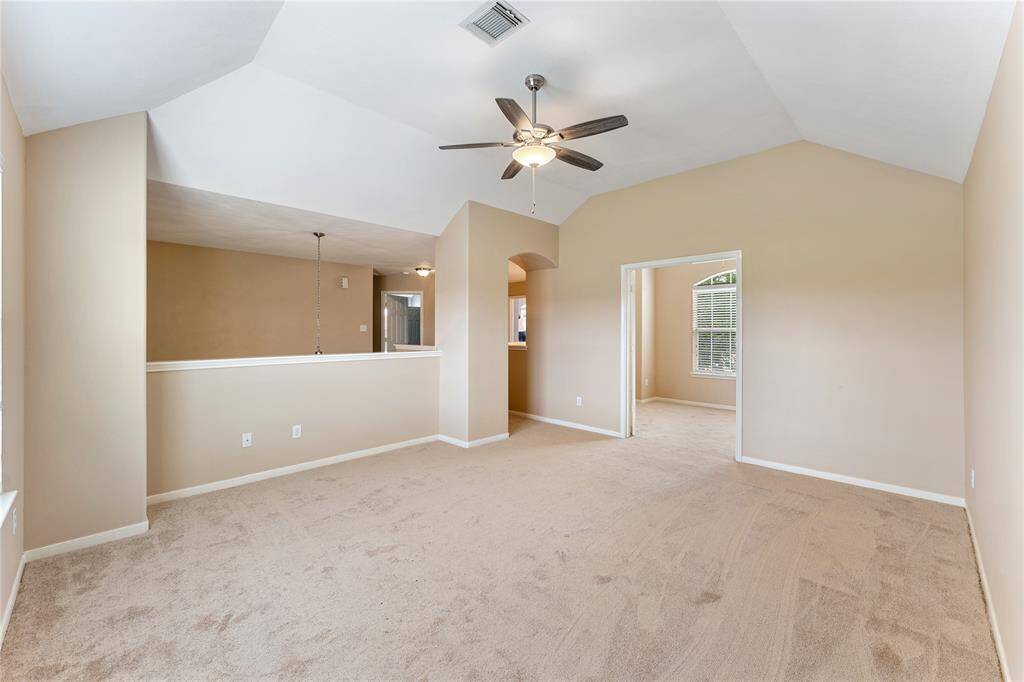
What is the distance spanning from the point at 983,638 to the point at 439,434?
4.34 m

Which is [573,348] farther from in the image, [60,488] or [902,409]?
[60,488]

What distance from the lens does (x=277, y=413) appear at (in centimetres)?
390

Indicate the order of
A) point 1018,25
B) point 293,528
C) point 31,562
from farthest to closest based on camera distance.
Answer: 1. point 293,528
2. point 31,562
3. point 1018,25

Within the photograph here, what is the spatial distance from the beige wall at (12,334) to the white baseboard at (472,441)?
323 centimetres

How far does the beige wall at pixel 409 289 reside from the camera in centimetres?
855

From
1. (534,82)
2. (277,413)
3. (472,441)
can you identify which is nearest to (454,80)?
(534,82)

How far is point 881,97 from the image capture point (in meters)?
2.48

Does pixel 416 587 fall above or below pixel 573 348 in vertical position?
below

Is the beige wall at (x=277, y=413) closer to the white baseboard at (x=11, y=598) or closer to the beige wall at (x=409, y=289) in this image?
the white baseboard at (x=11, y=598)

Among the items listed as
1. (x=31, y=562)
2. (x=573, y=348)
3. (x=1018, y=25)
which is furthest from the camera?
(x=573, y=348)

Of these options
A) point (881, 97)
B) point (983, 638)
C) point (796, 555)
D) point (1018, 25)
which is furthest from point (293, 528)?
point (881, 97)

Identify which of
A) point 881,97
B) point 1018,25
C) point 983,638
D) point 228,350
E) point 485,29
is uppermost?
point 485,29

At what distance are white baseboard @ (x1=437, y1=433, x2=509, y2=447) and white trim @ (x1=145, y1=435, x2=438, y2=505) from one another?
0.49 feet

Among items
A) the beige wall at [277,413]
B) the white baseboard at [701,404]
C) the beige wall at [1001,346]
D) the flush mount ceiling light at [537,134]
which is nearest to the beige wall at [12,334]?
the beige wall at [277,413]
